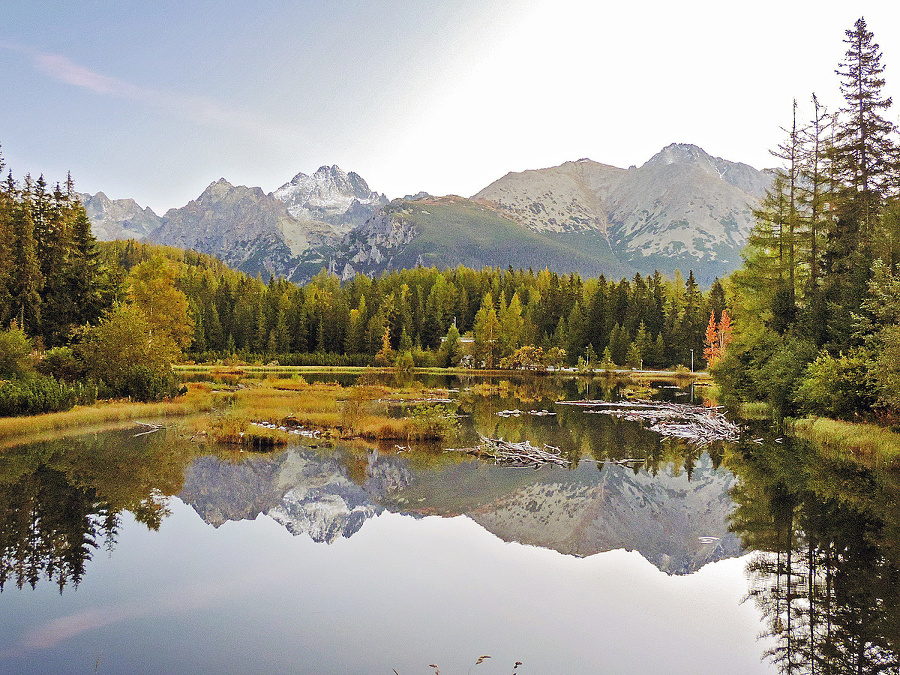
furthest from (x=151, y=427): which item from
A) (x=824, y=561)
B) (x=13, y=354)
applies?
(x=824, y=561)

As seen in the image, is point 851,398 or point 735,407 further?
point 735,407

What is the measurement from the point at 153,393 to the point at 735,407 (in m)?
42.8

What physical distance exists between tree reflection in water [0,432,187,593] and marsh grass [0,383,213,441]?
2.19m

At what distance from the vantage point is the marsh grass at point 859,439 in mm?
24891

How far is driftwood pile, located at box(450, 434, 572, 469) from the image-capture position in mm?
27062

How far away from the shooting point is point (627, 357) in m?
112

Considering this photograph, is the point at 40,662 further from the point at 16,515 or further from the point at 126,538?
the point at 16,515

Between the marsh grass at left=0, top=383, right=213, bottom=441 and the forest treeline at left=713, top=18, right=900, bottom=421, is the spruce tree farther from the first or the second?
the marsh grass at left=0, top=383, right=213, bottom=441

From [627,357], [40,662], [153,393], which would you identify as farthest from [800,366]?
[627,357]

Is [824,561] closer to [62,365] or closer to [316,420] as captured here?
[316,420]

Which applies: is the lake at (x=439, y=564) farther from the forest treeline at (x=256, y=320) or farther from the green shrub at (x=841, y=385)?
the forest treeline at (x=256, y=320)

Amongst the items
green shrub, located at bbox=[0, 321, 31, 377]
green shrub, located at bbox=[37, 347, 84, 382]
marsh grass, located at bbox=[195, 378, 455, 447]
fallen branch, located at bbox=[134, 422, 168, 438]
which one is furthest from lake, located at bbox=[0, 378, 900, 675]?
green shrub, located at bbox=[37, 347, 84, 382]

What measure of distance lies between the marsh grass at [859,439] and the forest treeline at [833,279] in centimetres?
96

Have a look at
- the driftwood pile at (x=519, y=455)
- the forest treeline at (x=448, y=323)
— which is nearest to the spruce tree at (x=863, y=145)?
the driftwood pile at (x=519, y=455)
